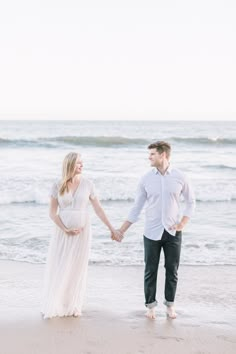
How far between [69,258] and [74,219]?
36cm

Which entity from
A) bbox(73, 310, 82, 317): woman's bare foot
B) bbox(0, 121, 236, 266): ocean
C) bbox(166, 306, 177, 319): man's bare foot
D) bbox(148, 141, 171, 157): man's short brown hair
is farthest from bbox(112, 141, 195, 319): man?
bbox(0, 121, 236, 266): ocean

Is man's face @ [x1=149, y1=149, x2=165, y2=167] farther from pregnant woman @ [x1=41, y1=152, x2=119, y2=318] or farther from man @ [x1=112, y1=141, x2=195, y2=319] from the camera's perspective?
pregnant woman @ [x1=41, y1=152, x2=119, y2=318]

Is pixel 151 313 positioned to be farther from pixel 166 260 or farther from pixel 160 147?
pixel 160 147

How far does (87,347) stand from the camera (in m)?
4.40

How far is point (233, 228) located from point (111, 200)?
176 inches

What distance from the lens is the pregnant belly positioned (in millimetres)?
5184

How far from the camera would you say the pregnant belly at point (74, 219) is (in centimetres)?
518

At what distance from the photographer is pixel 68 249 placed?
205 inches

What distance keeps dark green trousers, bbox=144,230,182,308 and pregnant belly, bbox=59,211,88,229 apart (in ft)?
2.00

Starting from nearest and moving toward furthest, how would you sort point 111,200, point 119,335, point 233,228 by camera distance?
point 119,335 < point 233,228 < point 111,200

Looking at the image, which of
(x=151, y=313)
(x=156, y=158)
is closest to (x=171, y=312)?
(x=151, y=313)

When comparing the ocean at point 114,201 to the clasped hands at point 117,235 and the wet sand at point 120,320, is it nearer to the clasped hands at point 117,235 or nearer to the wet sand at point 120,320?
the wet sand at point 120,320
